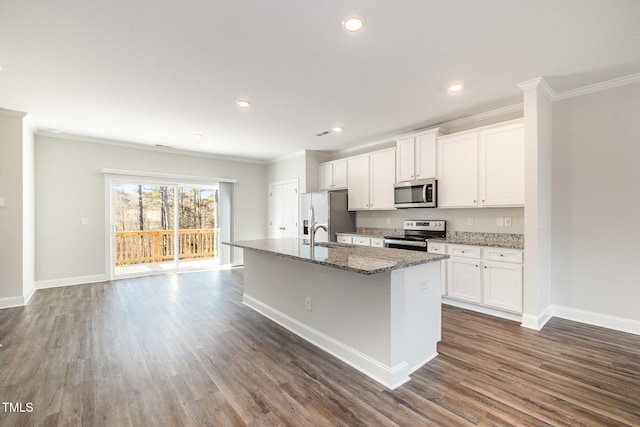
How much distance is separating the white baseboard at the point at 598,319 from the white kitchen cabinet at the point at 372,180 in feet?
8.40

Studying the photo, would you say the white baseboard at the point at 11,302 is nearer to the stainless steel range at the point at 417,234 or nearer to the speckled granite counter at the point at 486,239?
the stainless steel range at the point at 417,234

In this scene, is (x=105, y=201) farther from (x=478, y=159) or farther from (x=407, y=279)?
(x=478, y=159)

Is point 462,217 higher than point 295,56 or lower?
lower

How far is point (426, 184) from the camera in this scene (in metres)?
4.34

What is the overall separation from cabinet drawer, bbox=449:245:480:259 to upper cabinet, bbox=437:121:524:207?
0.59 meters

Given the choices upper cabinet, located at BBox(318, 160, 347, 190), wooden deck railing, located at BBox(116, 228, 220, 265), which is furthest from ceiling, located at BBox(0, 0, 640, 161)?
wooden deck railing, located at BBox(116, 228, 220, 265)

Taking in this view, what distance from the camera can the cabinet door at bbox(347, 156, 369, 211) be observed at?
17.8ft

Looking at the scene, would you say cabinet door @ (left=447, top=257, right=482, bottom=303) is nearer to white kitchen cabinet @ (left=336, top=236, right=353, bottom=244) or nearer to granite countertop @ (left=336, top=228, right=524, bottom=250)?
granite countertop @ (left=336, top=228, right=524, bottom=250)

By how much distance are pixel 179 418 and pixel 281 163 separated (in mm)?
5805

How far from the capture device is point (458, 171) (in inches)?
160

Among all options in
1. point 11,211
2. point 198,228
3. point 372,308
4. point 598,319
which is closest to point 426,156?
point 598,319

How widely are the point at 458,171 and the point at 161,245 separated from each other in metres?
6.10

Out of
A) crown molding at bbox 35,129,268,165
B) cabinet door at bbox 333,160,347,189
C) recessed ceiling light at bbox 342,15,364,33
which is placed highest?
recessed ceiling light at bbox 342,15,364,33

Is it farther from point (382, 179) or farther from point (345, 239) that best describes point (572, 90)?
point (345, 239)
